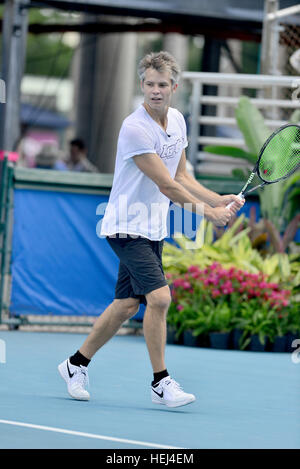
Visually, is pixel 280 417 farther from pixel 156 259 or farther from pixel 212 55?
pixel 212 55

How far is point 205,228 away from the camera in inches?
430

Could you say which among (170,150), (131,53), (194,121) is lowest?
(170,150)

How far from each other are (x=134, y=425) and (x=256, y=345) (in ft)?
15.3

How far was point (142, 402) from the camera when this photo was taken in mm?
6547

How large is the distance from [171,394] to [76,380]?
0.66 metres

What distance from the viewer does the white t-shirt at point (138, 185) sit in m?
6.24

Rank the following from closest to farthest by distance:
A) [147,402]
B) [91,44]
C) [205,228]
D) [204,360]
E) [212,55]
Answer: [147,402] < [204,360] < [205,228] < [212,55] < [91,44]

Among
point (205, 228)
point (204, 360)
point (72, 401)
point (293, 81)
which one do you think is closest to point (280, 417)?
point (72, 401)

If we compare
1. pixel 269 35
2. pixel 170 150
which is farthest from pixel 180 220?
pixel 170 150

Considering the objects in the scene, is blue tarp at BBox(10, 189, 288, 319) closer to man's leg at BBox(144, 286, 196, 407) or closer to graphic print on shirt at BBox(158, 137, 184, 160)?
graphic print on shirt at BBox(158, 137, 184, 160)

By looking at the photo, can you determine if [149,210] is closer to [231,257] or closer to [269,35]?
[231,257]

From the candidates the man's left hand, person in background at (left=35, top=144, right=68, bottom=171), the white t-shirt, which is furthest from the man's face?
person in background at (left=35, top=144, right=68, bottom=171)

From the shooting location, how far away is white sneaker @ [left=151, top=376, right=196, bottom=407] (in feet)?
20.4

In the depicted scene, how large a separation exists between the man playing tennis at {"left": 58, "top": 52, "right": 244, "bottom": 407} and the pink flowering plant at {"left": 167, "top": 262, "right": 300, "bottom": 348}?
3.66 meters
